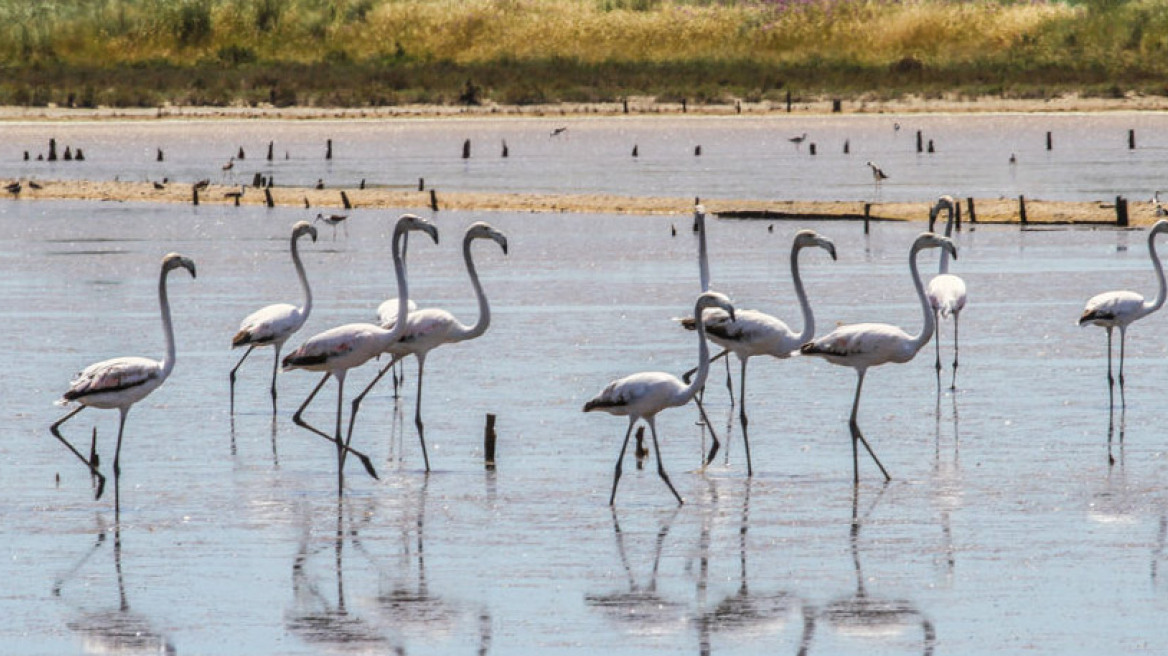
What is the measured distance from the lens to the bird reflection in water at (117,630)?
32.8ft

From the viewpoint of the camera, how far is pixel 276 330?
1728cm

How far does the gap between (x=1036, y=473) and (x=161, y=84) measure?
299 ft

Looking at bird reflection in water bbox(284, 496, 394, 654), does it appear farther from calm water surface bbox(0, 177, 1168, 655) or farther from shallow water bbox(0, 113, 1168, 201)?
shallow water bbox(0, 113, 1168, 201)

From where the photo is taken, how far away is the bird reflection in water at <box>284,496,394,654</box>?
10023mm

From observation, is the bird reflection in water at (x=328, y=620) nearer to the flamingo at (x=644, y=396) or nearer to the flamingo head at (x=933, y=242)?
the flamingo at (x=644, y=396)

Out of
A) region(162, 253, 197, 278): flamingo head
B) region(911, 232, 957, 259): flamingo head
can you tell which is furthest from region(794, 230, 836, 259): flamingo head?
region(162, 253, 197, 278): flamingo head

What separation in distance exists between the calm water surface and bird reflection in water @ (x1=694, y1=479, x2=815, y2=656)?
0.02 metres

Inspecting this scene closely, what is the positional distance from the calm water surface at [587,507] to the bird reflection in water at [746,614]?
2 centimetres

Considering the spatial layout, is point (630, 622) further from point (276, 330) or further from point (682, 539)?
point (276, 330)

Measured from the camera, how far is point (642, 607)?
10.8 m

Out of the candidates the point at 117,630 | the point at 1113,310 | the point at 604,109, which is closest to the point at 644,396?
the point at 117,630

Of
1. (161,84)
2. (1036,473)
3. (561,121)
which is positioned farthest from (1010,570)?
(161,84)

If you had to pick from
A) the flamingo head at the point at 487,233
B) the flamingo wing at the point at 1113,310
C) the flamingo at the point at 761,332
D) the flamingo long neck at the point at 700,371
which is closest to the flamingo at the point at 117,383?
the flamingo head at the point at 487,233

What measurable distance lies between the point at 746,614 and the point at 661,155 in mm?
59936
